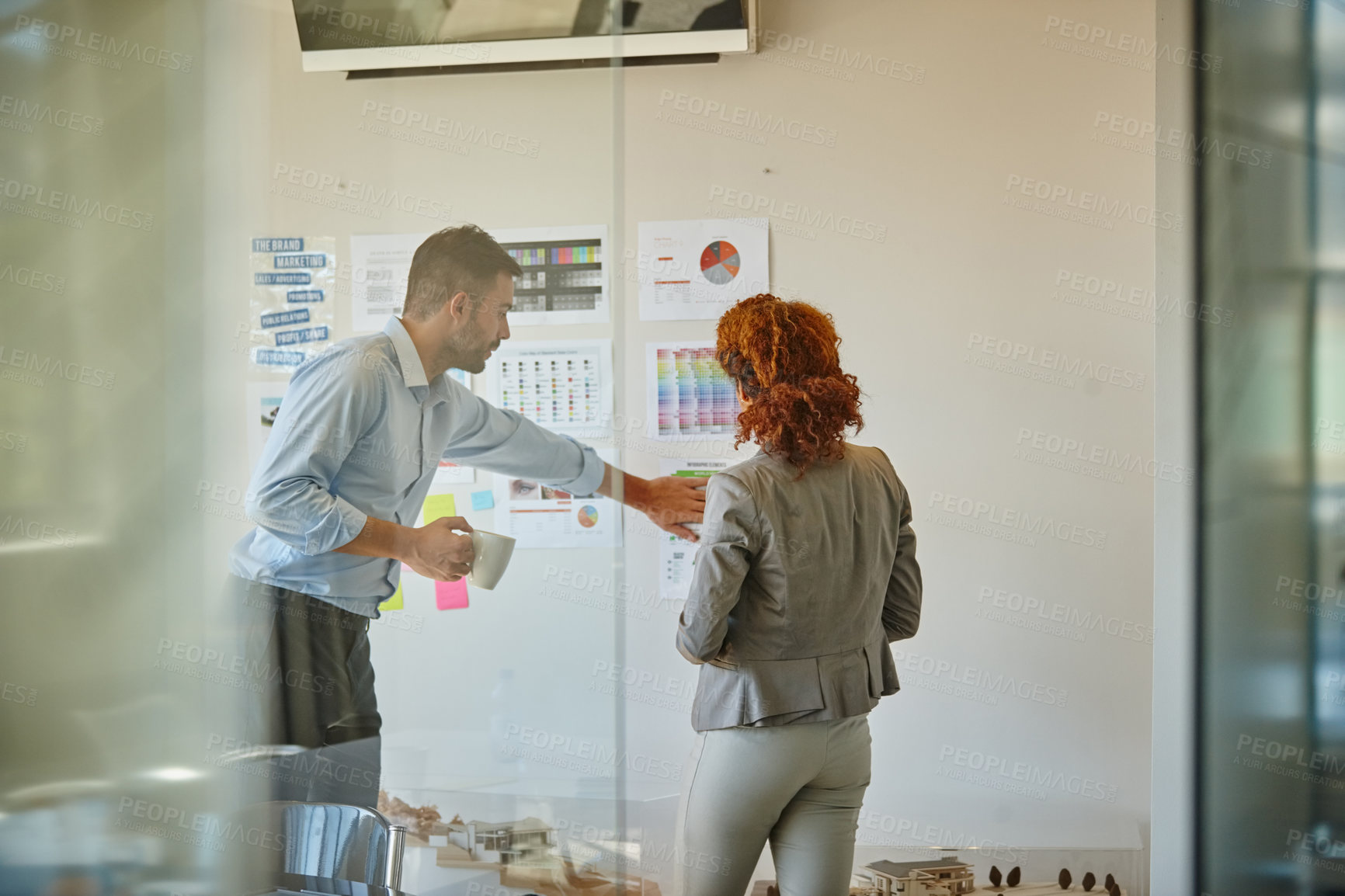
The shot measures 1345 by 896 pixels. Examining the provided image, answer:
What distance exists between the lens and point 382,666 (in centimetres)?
85

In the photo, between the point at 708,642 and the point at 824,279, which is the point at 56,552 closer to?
the point at 708,642

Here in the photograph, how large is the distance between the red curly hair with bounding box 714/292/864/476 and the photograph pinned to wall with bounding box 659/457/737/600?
1.03 m

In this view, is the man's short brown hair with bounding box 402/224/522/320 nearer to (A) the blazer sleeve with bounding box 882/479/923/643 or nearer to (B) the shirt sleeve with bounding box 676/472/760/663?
(B) the shirt sleeve with bounding box 676/472/760/663

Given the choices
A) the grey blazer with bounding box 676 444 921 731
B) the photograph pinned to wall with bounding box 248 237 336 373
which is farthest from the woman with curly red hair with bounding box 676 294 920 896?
the photograph pinned to wall with bounding box 248 237 336 373

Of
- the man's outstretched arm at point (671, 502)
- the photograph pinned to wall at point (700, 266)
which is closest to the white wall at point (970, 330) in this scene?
the photograph pinned to wall at point (700, 266)

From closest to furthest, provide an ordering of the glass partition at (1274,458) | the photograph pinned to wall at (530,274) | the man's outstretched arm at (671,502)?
the photograph pinned to wall at (530,274) < the glass partition at (1274,458) < the man's outstretched arm at (671,502)

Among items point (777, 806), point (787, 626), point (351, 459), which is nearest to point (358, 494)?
point (351, 459)

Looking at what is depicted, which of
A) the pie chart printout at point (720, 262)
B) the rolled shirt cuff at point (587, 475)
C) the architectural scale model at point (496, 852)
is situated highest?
the pie chart printout at point (720, 262)

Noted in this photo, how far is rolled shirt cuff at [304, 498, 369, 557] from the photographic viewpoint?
78 centimetres

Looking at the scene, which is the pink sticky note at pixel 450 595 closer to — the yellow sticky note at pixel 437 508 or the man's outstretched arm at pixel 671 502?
the yellow sticky note at pixel 437 508

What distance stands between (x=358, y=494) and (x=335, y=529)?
35 mm

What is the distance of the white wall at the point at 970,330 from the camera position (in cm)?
264

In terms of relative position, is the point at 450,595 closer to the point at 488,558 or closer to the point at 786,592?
the point at 488,558

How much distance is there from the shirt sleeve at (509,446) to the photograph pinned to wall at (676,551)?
1.67 metres
